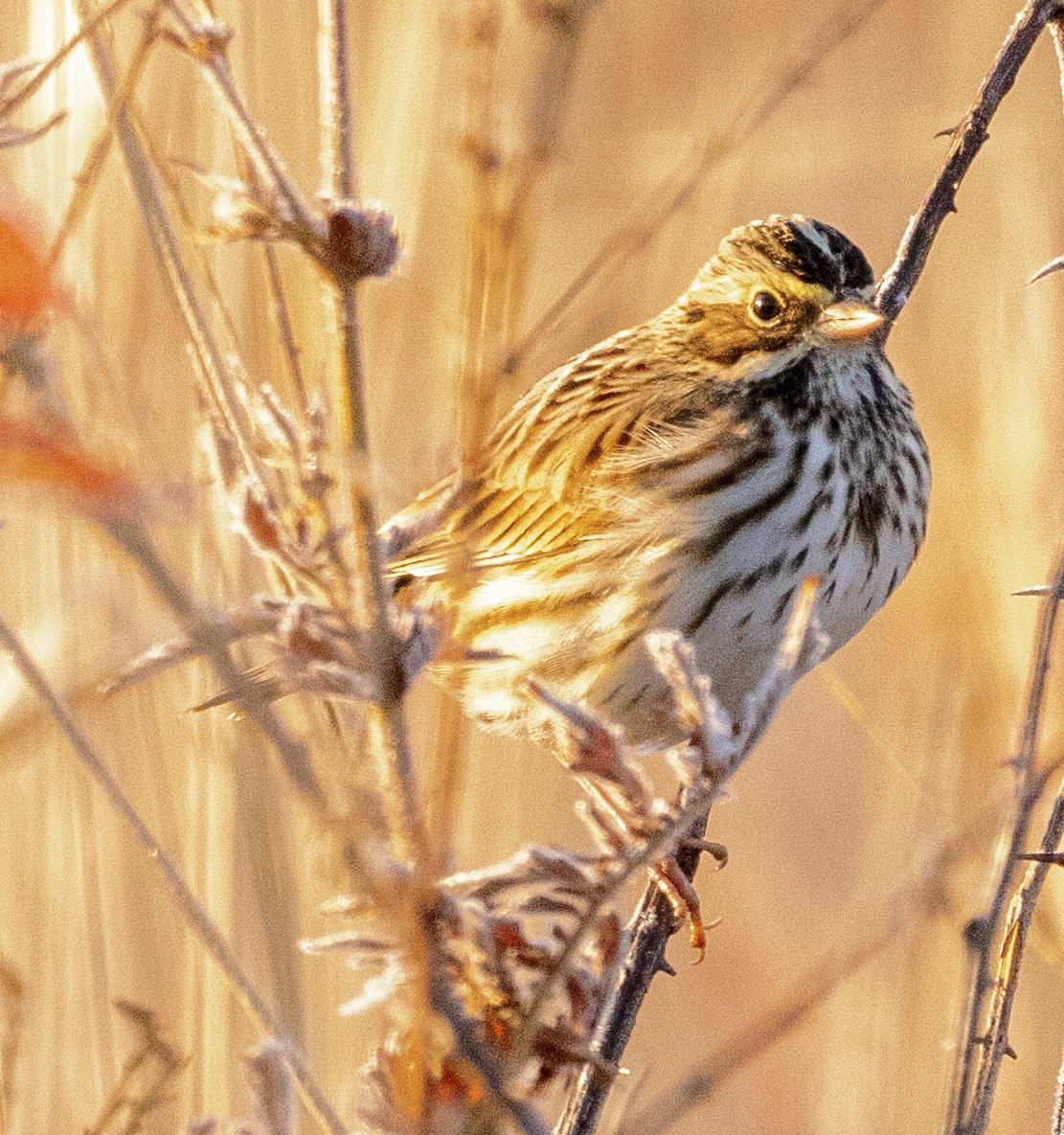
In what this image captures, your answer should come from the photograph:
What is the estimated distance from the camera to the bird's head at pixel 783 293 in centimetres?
300

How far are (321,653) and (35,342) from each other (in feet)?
1.11

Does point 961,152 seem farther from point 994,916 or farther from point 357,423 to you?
point 357,423

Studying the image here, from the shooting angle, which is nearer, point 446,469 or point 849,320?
point 446,469

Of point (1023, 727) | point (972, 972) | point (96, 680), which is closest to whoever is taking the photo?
point (96, 680)

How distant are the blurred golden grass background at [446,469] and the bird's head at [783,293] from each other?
0.15m

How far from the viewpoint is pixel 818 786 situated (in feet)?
16.0

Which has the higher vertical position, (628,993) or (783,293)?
(783,293)

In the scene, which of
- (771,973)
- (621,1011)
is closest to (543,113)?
(621,1011)

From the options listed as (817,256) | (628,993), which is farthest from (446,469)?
(817,256)

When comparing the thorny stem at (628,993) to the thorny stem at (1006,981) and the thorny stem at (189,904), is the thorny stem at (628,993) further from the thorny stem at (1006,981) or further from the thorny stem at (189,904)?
the thorny stem at (1006,981)

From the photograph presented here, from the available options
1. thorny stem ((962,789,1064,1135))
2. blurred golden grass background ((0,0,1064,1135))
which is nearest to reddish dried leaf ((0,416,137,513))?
blurred golden grass background ((0,0,1064,1135))

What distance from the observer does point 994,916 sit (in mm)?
1790

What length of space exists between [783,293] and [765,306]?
55 mm

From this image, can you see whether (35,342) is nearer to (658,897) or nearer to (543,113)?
(543,113)
